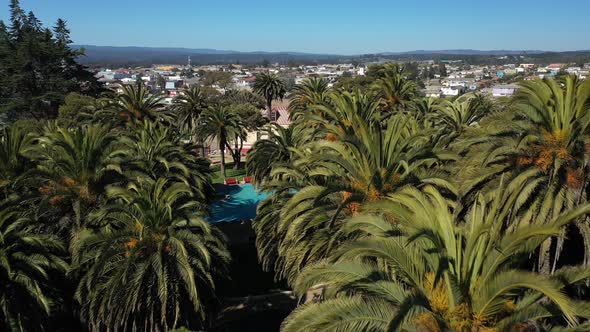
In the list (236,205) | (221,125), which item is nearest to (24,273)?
(236,205)

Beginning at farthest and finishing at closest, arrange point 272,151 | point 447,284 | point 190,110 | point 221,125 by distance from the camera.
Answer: point 190,110 → point 221,125 → point 272,151 → point 447,284

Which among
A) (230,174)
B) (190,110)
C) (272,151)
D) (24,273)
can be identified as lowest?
(230,174)

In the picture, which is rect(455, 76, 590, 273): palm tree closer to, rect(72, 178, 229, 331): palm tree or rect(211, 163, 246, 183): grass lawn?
rect(72, 178, 229, 331): palm tree

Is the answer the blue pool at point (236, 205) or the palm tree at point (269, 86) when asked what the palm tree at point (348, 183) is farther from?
the palm tree at point (269, 86)

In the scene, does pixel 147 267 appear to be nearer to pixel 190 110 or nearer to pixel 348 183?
pixel 348 183

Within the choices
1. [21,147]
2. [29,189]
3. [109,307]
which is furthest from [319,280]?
[21,147]
